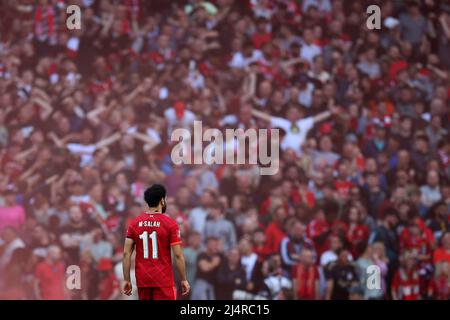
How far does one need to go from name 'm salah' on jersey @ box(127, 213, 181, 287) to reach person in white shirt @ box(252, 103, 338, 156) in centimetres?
554

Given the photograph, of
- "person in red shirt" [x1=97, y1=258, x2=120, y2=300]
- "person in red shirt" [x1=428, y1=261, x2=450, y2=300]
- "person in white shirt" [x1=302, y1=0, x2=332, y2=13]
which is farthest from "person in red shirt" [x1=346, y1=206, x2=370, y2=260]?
"person in red shirt" [x1=97, y1=258, x2=120, y2=300]

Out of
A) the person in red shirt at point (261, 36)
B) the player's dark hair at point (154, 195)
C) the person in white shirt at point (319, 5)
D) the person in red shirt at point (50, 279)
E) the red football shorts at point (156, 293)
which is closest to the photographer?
the player's dark hair at point (154, 195)

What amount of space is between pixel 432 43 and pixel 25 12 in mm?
5790

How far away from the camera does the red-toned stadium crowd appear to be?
12.0 meters

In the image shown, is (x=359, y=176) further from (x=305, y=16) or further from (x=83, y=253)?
(x=83, y=253)

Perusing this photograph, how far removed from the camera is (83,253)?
12.0 m

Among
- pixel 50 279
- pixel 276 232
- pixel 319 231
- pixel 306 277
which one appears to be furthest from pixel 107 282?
pixel 319 231

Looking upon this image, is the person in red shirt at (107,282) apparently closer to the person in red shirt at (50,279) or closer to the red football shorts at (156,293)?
the person in red shirt at (50,279)

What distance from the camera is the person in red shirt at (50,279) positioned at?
11.8 metres

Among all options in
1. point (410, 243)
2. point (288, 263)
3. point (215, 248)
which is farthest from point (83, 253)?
point (410, 243)

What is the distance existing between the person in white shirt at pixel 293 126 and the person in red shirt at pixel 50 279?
334 centimetres

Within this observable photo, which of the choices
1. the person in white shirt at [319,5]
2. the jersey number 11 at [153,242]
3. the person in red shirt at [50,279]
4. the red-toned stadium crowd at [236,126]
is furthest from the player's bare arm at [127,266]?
the person in white shirt at [319,5]

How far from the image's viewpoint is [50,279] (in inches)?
468

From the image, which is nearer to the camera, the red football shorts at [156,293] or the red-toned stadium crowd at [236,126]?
the red football shorts at [156,293]
